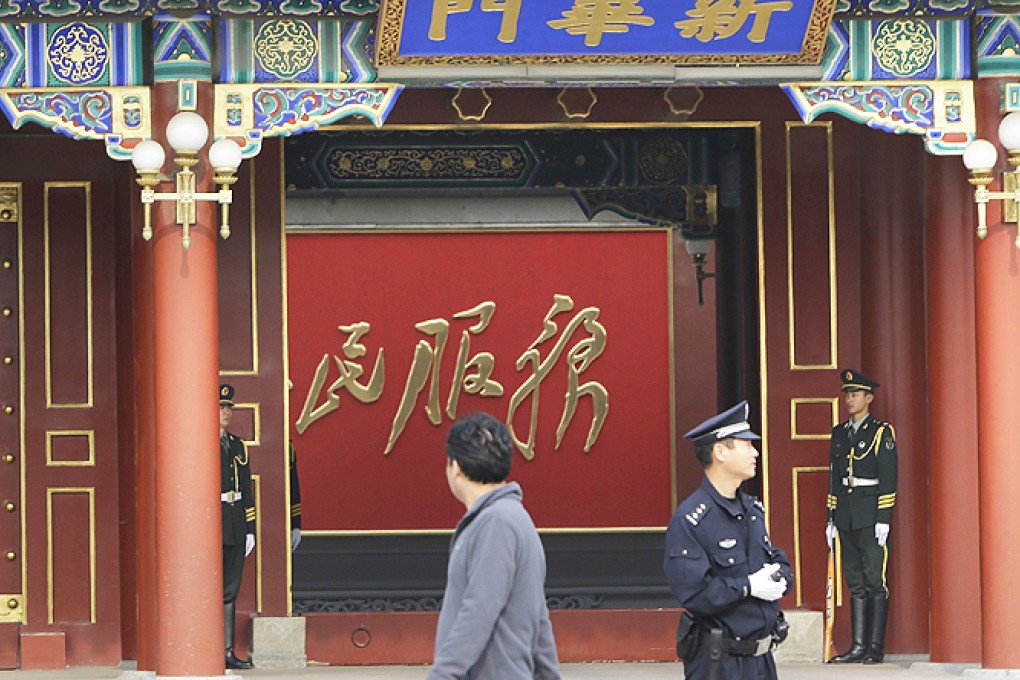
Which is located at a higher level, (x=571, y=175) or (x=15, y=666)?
(x=571, y=175)

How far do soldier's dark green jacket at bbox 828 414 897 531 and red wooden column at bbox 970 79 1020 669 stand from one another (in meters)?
1.35

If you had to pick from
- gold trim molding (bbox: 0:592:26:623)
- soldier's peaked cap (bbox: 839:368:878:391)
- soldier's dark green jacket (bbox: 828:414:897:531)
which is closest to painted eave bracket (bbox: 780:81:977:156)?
soldier's peaked cap (bbox: 839:368:878:391)

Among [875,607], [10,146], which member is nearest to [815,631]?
[875,607]

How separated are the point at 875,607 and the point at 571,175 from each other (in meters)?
3.36

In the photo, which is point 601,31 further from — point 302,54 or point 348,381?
point 348,381

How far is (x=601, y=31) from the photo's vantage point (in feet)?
37.4

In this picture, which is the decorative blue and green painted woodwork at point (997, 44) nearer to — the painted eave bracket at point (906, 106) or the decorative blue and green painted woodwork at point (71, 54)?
the painted eave bracket at point (906, 106)

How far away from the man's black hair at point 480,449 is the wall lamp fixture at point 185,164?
4376mm

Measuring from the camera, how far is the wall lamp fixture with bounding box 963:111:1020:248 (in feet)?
38.3

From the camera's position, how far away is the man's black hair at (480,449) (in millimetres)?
7117

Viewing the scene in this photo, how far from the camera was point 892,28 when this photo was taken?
11.8 meters

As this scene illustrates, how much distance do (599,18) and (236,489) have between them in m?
3.73

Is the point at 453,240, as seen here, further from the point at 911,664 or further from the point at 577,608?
the point at 911,664

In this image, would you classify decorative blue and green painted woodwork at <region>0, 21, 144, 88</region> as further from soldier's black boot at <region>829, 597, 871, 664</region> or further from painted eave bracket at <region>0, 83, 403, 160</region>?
soldier's black boot at <region>829, 597, 871, 664</region>
